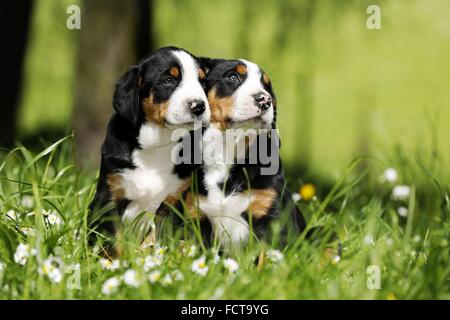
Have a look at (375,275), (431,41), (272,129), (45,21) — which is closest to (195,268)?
(375,275)

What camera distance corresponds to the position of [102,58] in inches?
259

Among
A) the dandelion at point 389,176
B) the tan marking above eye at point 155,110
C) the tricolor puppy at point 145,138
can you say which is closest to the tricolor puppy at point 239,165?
the tricolor puppy at point 145,138

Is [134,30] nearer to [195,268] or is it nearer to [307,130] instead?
[195,268]

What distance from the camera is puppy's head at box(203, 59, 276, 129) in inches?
154

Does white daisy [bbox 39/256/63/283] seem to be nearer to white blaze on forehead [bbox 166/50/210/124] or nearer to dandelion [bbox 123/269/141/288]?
dandelion [bbox 123/269/141/288]

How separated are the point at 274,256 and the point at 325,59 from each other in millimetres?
7960

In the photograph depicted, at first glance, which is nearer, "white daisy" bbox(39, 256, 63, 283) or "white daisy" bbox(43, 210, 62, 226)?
"white daisy" bbox(39, 256, 63, 283)

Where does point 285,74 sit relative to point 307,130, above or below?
above

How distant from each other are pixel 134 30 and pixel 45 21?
6558 mm

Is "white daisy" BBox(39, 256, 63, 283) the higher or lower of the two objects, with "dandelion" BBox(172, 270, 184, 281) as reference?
higher

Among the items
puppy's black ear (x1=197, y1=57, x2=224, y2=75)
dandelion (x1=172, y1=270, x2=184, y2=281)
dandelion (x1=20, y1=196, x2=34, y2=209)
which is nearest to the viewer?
dandelion (x1=172, y1=270, x2=184, y2=281)

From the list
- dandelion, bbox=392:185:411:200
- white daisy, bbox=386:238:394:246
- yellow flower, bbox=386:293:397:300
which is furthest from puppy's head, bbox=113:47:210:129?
dandelion, bbox=392:185:411:200

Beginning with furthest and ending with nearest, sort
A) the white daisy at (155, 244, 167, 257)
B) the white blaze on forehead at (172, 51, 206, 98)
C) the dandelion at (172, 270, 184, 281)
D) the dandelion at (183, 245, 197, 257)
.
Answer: the white blaze on forehead at (172, 51, 206, 98) < the white daisy at (155, 244, 167, 257) < the dandelion at (183, 245, 197, 257) < the dandelion at (172, 270, 184, 281)
